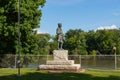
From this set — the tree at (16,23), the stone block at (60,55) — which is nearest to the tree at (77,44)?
the tree at (16,23)

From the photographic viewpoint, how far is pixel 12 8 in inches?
1880

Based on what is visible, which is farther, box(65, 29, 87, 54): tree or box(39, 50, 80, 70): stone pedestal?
box(65, 29, 87, 54): tree

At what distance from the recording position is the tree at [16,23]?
47.2 metres

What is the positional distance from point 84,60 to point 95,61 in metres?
1.99

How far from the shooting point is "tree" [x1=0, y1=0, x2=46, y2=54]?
47.2m

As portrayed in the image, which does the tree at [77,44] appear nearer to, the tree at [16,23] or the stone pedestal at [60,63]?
the tree at [16,23]

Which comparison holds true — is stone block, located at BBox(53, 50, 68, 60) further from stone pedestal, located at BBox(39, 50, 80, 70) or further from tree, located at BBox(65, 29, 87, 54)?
tree, located at BBox(65, 29, 87, 54)

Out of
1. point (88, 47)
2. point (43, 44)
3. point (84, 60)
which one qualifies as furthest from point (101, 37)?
point (84, 60)

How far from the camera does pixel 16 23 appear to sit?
159 feet

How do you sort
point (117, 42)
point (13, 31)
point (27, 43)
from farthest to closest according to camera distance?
point (117, 42)
point (27, 43)
point (13, 31)

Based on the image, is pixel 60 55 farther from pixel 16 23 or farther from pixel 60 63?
pixel 16 23

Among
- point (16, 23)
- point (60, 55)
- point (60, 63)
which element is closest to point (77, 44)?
point (16, 23)

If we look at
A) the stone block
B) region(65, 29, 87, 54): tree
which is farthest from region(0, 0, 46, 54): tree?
region(65, 29, 87, 54): tree

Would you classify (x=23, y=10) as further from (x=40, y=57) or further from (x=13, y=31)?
(x=40, y=57)
